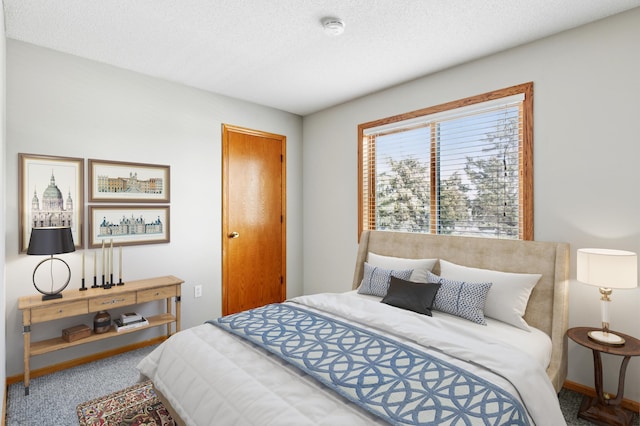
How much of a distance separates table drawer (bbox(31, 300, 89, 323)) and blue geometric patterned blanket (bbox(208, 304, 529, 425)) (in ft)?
4.47

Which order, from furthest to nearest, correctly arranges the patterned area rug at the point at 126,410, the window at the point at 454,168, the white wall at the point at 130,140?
the window at the point at 454,168 < the white wall at the point at 130,140 < the patterned area rug at the point at 126,410

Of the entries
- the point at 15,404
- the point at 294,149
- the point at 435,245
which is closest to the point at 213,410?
the point at 15,404

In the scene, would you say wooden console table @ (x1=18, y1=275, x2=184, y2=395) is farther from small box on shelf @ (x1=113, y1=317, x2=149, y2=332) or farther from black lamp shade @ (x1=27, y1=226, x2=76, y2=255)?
black lamp shade @ (x1=27, y1=226, x2=76, y2=255)

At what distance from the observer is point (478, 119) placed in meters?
2.93

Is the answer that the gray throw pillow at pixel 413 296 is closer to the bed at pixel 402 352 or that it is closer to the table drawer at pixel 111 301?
the bed at pixel 402 352

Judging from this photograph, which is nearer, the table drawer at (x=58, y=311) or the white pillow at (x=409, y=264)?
the table drawer at (x=58, y=311)

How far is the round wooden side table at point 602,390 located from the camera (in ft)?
6.48

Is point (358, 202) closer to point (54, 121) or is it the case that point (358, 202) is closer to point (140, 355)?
point (140, 355)

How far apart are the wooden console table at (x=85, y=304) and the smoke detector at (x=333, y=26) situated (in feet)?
8.12

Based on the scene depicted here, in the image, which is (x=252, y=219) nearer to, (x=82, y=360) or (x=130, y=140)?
(x=130, y=140)

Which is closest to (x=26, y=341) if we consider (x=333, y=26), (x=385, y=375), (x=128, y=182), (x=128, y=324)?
(x=128, y=324)

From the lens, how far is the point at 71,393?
96.3 inches

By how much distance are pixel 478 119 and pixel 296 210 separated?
→ 8.06ft

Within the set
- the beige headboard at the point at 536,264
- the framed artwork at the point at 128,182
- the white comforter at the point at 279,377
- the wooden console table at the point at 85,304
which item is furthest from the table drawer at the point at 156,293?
the beige headboard at the point at 536,264
